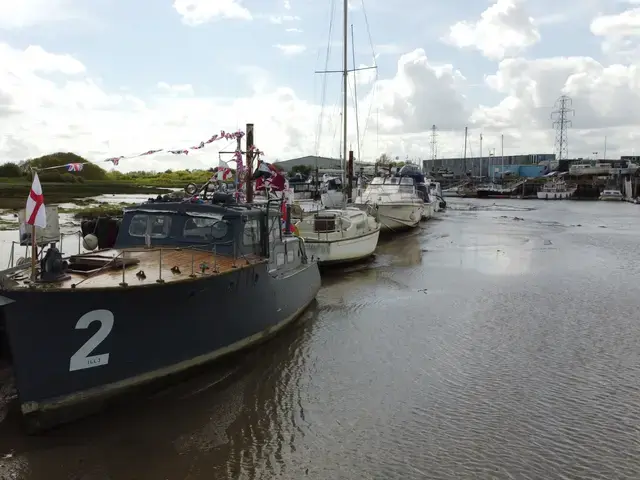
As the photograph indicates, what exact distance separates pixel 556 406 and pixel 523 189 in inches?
3859

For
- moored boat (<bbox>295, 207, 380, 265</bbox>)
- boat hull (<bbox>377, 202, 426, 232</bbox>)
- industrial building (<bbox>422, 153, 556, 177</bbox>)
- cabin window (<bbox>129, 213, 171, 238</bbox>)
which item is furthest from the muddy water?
industrial building (<bbox>422, 153, 556, 177</bbox>)

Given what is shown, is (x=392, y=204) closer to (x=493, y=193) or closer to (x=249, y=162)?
(x=249, y=162)

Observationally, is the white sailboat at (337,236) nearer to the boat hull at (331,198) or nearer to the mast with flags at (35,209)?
the boat hull at (331,198)

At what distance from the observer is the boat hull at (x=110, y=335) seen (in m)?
8.12

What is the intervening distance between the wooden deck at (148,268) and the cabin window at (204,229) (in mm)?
481

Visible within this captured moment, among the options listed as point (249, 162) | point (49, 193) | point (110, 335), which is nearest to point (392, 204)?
point (249, 162)

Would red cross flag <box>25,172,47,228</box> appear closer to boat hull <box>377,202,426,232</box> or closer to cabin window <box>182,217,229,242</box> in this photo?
cabin window <box>182,217,229,242</box>

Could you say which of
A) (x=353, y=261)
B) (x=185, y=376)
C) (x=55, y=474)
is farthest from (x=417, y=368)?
(x=353, y=261)

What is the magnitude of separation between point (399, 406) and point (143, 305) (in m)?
4.64

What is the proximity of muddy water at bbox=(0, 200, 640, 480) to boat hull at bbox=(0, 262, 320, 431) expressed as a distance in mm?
507

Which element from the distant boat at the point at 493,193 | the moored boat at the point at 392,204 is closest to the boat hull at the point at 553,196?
the distant boat at the point at 493,193

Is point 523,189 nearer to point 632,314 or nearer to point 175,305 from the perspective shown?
point 632,314

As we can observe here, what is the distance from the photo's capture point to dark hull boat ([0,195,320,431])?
819cm

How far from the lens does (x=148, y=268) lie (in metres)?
10.3
